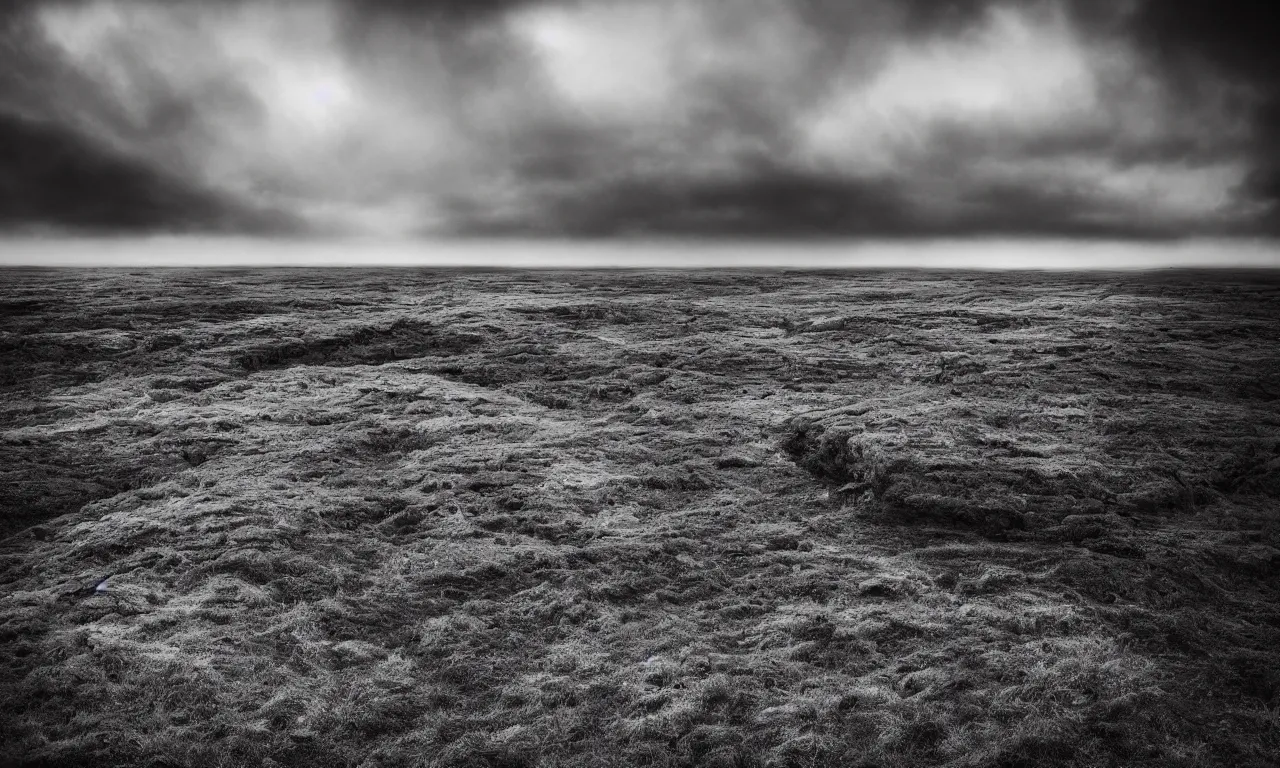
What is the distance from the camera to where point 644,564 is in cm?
952

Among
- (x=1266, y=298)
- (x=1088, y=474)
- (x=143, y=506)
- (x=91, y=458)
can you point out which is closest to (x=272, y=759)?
(x=143, y=506)

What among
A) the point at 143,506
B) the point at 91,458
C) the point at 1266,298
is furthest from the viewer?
the point at 1266,298

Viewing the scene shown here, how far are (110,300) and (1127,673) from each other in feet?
149

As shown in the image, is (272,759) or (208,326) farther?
(208,326)

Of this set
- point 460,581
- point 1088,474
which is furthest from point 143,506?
point 1088,474

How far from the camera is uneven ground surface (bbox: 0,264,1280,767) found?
21.1 ft

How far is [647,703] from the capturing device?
6793 millimetres

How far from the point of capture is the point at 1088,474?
1159cm

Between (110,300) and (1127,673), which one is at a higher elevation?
(110,300)

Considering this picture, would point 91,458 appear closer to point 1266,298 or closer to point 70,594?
point 70,594

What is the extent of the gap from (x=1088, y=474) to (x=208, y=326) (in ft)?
100

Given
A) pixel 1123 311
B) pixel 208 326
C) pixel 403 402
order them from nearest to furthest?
pixel 403 402
pixel 208 326
pixel 1123 311

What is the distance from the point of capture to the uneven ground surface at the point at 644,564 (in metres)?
6.44

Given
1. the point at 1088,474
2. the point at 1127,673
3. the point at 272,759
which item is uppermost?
the point at 1088,474
